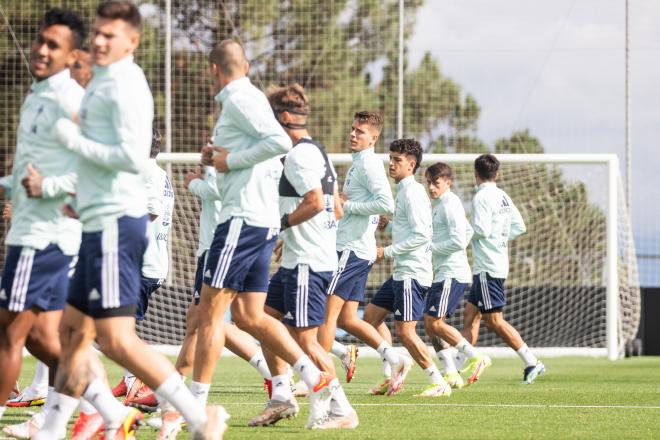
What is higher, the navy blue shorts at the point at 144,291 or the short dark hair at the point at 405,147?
the short dark hair at the point at 405,147

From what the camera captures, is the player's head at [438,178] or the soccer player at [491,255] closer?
the player's head at [438,178]

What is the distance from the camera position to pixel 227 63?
655 centimetres

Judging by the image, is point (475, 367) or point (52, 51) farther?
point (475, 367)

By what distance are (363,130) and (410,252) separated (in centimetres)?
146

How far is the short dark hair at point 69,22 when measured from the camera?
5.79m

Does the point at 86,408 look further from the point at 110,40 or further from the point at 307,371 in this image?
the point at 110,40

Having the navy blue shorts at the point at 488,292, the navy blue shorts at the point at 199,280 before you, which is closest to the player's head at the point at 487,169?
the navy blue shorts at the point at 488,292

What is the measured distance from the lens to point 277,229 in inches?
260

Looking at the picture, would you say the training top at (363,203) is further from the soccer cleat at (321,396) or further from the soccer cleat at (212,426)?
the soccer cleat at (212,426)

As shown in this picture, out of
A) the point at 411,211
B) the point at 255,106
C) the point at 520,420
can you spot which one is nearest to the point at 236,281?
the point at 255,106

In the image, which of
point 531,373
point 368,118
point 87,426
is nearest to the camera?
point 87,426

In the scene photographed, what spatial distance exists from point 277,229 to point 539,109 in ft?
57.9

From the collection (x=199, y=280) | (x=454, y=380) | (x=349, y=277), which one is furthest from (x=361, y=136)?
(x=454, y=380)

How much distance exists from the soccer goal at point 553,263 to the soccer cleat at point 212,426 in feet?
43.4
